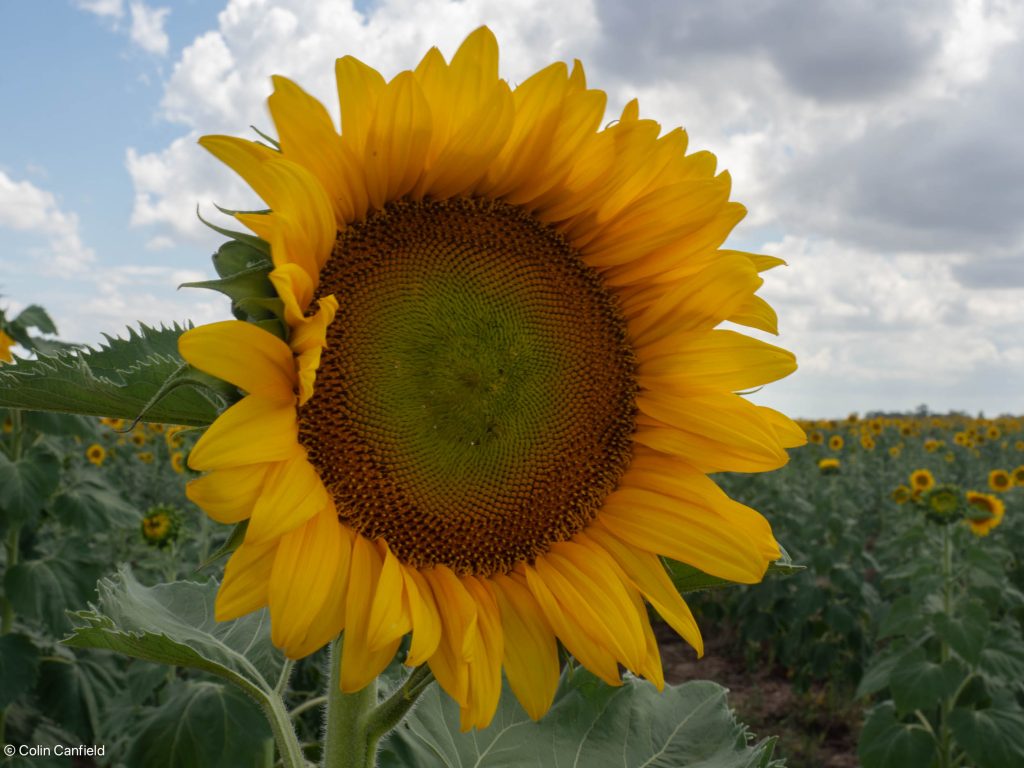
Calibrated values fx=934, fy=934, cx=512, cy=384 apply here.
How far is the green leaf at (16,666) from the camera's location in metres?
4.21

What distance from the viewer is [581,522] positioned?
57.2 inches

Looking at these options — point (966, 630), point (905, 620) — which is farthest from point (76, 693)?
point (966, 630)

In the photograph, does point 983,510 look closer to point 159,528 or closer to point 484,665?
point 159,528

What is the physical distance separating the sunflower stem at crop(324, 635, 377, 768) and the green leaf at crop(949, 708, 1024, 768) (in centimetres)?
452

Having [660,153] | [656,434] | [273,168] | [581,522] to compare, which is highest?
[660,153]

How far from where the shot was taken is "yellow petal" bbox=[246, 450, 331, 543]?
1.10 m

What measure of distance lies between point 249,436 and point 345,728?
0.48 metres

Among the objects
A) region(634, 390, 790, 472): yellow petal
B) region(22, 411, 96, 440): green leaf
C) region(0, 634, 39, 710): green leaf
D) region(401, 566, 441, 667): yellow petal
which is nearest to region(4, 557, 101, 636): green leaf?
region(0, 634, 39, 710): green leaf

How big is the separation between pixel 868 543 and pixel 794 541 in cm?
413

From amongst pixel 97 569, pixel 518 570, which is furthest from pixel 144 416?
pixel 97 569

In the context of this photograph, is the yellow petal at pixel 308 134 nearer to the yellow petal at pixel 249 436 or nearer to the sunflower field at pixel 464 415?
the sunflower field at pixel 464 415

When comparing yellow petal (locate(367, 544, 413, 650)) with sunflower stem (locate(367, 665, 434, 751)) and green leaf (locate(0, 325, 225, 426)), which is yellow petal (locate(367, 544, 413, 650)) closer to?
sunflower stem (locate(367, 665, 434, 751))

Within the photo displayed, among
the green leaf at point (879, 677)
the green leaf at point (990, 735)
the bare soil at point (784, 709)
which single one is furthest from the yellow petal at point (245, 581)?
the bare soil at point (784, 709)

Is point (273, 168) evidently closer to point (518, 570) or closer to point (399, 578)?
point (399, 578)
